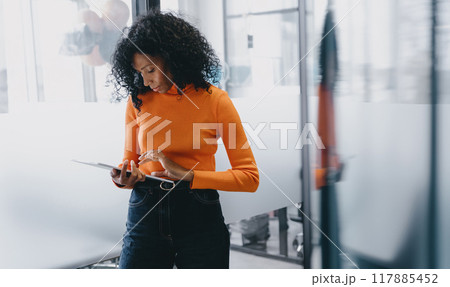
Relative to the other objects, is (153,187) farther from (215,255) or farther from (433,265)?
(433,265)

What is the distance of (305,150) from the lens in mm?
1841

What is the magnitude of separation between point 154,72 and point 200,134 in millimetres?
196

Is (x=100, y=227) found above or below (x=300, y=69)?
below

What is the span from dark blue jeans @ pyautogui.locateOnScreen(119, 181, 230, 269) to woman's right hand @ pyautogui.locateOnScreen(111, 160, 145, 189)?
0.03 metres

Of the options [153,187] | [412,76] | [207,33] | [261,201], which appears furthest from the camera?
[261,201]

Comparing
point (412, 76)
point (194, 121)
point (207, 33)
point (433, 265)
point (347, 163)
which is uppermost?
point (207, 33)

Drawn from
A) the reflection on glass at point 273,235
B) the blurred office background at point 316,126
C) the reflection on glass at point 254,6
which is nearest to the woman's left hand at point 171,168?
the blurred office background at point 316,126

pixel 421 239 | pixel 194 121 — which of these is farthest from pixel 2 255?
pixel 421 239

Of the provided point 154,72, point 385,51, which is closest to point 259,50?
point 385,51

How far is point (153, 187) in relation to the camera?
1.02 m

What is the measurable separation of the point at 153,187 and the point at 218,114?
24 centimetres

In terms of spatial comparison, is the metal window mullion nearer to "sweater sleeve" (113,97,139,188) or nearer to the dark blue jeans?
"sweater sleeve" (113,97,139,188)

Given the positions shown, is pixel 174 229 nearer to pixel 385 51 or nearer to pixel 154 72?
pixel 154 72

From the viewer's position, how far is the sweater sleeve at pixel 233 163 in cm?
100
